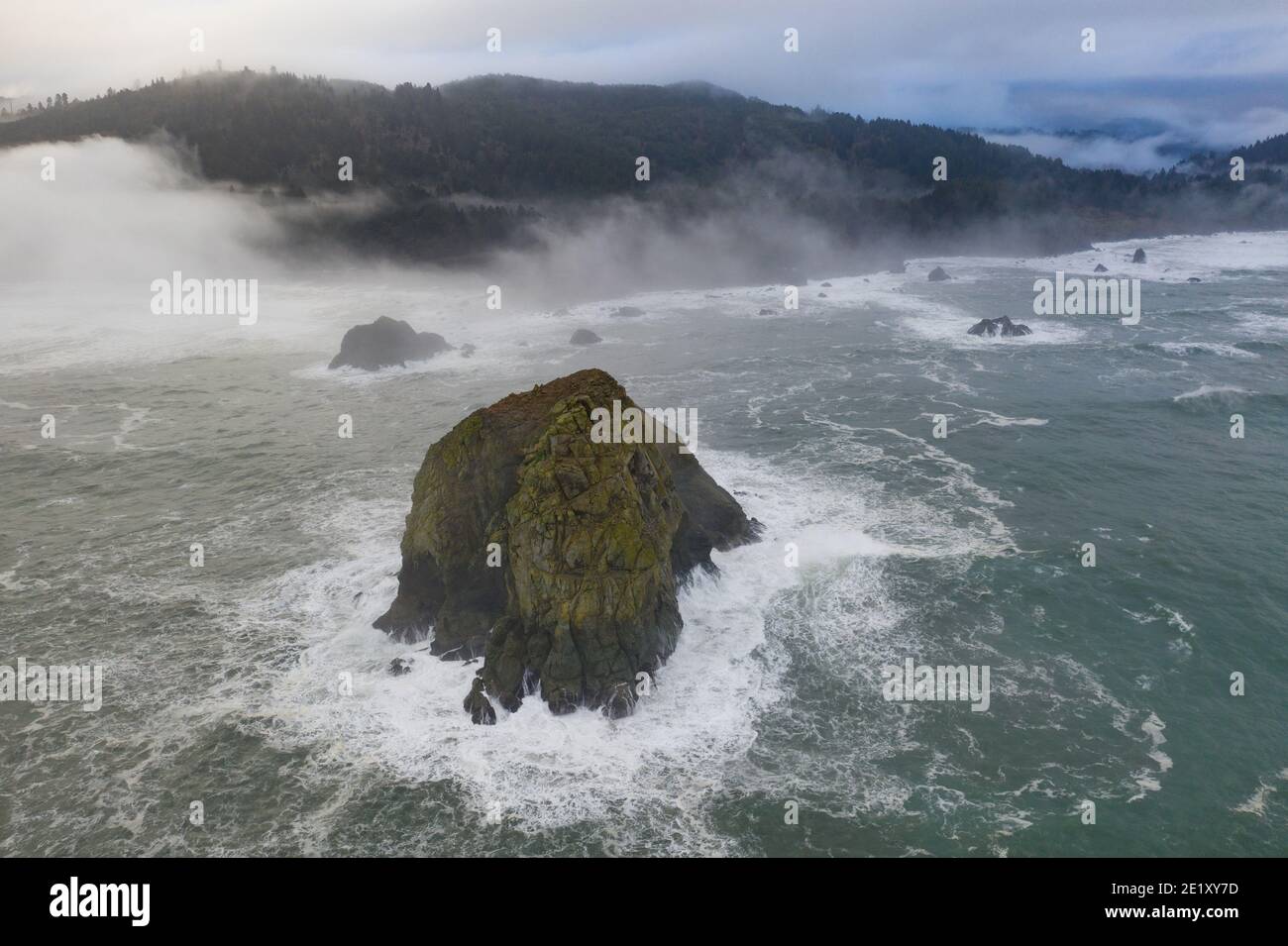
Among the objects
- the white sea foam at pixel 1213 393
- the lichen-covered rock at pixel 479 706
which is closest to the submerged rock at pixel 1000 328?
the white sea foam at pixel 1213 393

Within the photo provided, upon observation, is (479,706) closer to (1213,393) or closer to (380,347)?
(380,347)

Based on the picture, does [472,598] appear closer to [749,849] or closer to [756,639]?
[756,639]

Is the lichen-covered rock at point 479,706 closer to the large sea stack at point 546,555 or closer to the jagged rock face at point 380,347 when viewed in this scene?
the large sea stack at point 546,555

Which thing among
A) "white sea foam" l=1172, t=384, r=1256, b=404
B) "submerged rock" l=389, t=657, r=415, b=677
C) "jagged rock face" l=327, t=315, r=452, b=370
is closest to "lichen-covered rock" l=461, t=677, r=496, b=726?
"submerged rock" l=389, t=657, r=415, b=677

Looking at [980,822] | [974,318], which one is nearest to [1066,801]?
[980,822]

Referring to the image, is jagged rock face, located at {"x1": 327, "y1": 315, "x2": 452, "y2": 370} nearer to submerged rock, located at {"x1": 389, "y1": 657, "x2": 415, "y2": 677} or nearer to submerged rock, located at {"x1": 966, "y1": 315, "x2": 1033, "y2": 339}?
submerged rock, located at {"x1": 389, "y1": 657, "x2": 415, "y2": 677}

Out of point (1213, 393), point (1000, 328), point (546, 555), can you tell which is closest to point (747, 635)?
point (546, 555)

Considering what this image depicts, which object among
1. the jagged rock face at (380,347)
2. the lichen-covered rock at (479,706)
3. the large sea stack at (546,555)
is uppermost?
the jagged rock face at (380,347)
